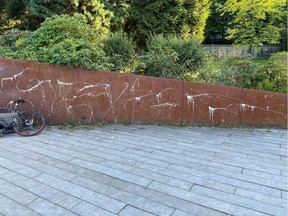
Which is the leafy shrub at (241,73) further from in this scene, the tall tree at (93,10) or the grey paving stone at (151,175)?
the tall tree at (93,10)

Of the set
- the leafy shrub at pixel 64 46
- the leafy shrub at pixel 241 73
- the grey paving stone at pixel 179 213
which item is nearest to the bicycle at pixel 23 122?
the leafy shrub at pixel 64 46

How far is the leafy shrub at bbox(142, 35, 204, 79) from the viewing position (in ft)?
20.8

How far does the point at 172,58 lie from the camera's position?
6.48m

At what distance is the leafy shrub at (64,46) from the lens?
17.8ft

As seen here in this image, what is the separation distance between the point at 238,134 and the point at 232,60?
2.08 meters

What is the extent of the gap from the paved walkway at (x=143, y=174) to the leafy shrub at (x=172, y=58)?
2.00 m

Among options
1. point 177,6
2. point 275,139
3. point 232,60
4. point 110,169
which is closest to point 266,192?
point 110,169

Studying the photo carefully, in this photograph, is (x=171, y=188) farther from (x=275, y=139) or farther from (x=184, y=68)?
(x=184, y=68)

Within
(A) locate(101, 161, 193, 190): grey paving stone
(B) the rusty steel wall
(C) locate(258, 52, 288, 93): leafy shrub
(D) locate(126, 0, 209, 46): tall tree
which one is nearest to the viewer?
(A) locate(101, 161, 193, 190): grey paving stone

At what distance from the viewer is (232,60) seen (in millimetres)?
6203

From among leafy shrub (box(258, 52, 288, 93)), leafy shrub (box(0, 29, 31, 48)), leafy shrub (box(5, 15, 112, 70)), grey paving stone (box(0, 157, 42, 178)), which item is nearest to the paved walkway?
grey paving stone (box(0, 157, 42, 178))

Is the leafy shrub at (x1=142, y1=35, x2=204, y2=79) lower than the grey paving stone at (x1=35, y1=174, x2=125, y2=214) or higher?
higher

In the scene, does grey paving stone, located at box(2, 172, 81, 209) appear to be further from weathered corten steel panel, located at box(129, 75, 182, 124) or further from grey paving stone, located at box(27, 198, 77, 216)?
weathered corten steel panel, located at box(129, 75, 182, 124)

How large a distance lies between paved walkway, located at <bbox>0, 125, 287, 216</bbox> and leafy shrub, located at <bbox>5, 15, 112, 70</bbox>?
1618mm
